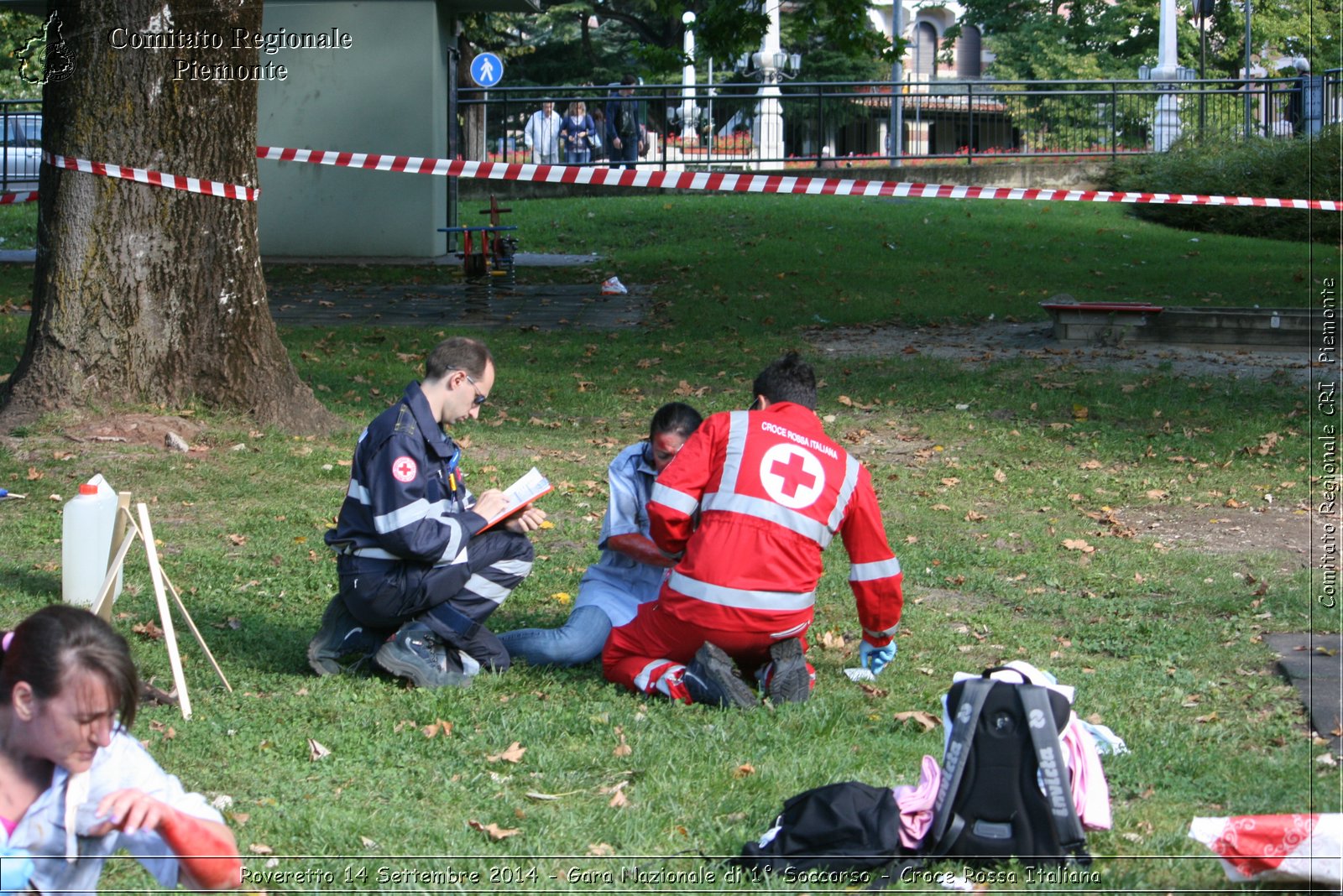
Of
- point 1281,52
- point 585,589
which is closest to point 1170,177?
point 585,589

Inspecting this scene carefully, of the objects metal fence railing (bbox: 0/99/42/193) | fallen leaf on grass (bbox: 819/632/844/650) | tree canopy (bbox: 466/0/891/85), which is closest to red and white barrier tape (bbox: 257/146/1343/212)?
fallen leaf on grass (bbox: 819/632/844/650)

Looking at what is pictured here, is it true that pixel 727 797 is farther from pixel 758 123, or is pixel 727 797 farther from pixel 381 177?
pixel 758 123

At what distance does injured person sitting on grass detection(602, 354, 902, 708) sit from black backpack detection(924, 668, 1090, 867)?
1.30 m

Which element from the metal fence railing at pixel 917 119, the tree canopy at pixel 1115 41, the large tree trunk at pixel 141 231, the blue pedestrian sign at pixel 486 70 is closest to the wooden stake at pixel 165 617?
the large tree trunk at pixel 141 231

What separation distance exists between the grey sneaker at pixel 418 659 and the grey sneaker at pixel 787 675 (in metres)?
1.16

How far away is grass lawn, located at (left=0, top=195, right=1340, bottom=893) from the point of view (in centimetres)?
404

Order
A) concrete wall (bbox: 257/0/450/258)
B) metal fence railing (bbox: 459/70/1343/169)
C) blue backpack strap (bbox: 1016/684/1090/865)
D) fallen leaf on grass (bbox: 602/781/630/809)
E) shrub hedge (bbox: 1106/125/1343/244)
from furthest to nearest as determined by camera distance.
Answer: metal fence railing (bbox: 459/70/1343/169) < shrub hedge (bbox: 1106/125/1343/244) < concrete wall (bbox: 257/0/450/258) < fallen leaf on grass (bbox: 602/781/630/809) < blue backpack strap (bbox: 1016/684/1090/865)

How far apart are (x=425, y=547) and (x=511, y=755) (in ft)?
2.77

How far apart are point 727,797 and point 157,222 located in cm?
654

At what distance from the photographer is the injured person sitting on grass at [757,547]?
486 cm

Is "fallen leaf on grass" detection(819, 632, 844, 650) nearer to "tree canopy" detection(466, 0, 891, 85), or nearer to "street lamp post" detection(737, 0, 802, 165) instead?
"street lamp post" detection(737, 0, 802, 165)

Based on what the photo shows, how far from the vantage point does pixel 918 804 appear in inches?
150

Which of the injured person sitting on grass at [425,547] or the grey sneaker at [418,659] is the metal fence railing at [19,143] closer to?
the injured person sitting on grass at [425,547]

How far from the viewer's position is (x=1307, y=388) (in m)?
11.2
